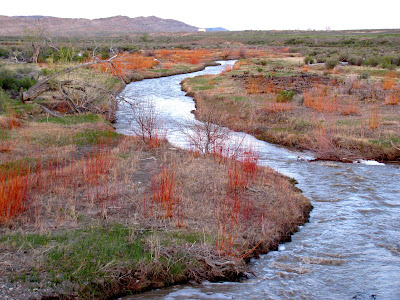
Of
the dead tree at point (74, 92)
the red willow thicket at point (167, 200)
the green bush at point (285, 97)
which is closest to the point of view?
the red willow thicket at point (167, 200)

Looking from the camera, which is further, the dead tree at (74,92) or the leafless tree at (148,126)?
the dead tree at (74,92)

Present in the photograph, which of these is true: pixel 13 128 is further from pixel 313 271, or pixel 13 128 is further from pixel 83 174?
pixel 313 271

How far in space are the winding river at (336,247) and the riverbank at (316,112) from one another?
1.21m

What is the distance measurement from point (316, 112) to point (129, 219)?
1323 cm

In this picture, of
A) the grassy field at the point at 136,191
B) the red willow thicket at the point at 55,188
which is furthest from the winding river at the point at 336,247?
the red willow thicket at the point at 55,188

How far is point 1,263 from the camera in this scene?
6.10m

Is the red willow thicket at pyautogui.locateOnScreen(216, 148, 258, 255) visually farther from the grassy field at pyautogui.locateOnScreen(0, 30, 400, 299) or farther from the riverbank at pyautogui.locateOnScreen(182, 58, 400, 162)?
the riverbank at pyautogui.locateOnScreen(182, 58, 400, 162)

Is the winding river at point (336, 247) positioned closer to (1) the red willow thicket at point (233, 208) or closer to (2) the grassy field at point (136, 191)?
(2) the grassy field at point (136, 191)

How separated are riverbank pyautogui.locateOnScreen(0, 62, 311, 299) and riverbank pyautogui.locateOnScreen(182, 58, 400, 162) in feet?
14.0

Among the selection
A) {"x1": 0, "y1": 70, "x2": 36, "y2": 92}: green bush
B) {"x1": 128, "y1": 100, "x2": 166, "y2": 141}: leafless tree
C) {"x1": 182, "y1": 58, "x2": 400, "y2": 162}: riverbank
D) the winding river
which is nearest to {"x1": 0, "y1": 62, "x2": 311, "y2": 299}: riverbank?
the winding river

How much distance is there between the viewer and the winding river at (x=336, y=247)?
6.48 m

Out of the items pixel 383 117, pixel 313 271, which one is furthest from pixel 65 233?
pixel 383 117

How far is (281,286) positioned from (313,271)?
794 millimetres

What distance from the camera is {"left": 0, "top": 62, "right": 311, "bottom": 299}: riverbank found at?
20.6 ft
